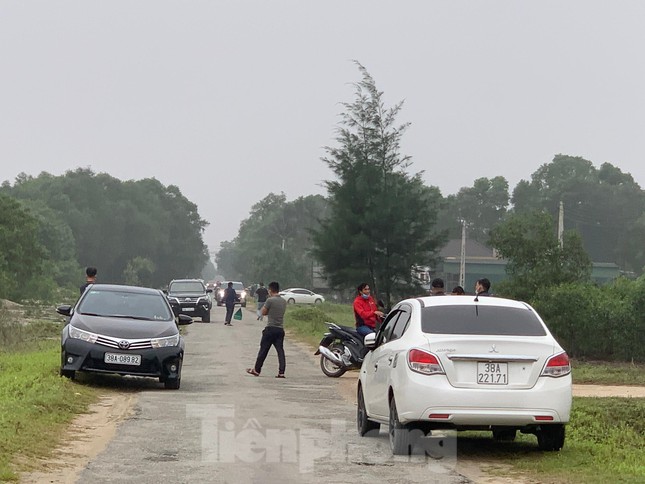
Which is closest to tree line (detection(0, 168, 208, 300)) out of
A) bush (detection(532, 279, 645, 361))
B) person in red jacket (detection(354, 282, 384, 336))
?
bush (detection(532, 279, 645, 361))

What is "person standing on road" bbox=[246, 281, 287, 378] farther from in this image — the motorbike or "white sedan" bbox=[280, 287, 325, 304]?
"white sedan" bbox=[280, 287, 325, 304]

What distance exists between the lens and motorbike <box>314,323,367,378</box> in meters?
22.3

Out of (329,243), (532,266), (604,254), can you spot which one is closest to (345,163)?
(329,243)

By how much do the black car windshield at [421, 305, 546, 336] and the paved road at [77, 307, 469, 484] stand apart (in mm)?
1278

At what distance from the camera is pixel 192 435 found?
40.8 ft

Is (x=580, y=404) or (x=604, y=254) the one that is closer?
(x=580, y=404)

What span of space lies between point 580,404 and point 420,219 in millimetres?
30634

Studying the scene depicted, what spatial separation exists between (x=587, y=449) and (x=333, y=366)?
36.3 ft

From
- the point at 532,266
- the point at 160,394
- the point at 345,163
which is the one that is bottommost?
the point at 160,394

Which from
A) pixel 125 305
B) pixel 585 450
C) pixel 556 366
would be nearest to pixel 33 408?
pixel 125 305

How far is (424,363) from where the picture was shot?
1111 cm

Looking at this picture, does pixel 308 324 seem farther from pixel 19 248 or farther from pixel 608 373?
pixel 19 248

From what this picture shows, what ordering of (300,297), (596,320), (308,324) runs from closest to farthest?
(596,320) → (308,324) → (300,297)

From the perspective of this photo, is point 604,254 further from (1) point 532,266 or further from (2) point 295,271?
(1) point 532,266
